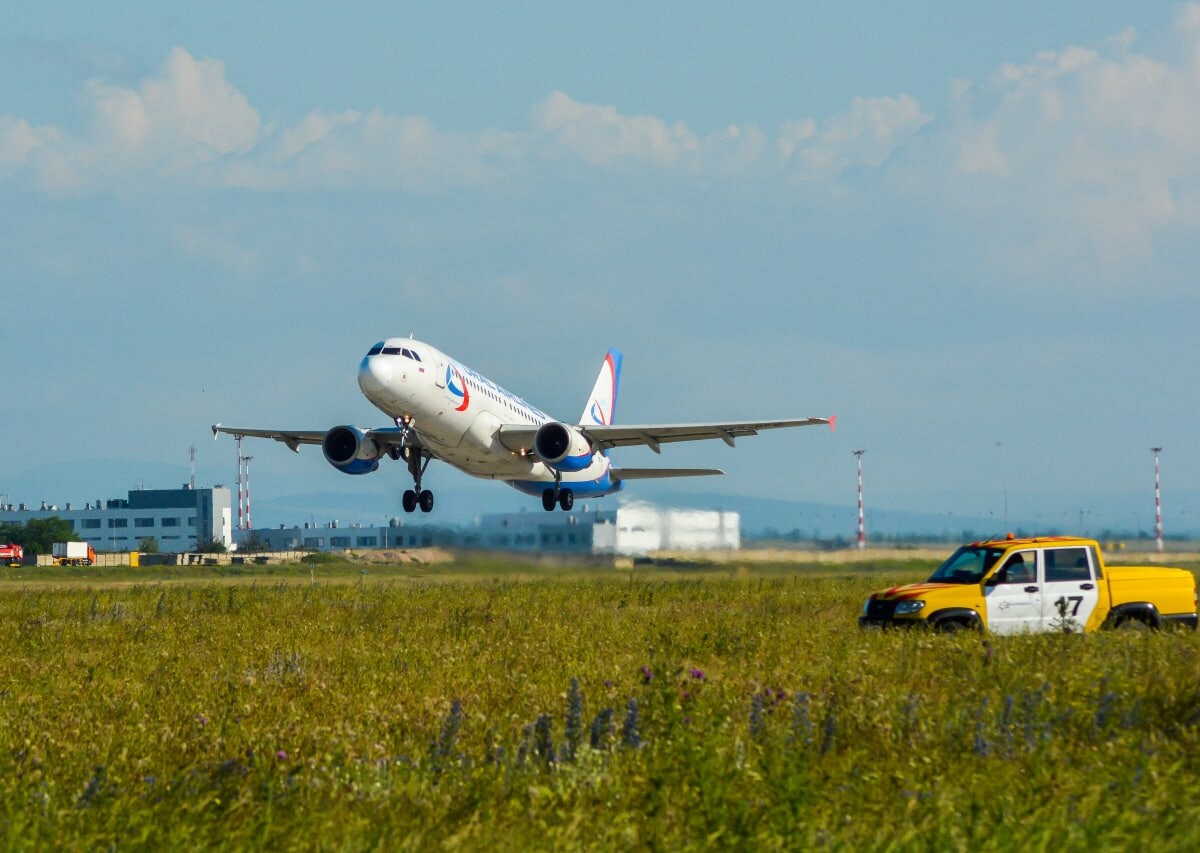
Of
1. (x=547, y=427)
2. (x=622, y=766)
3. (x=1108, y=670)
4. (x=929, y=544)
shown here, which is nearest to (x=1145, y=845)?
(x=622, y=766)

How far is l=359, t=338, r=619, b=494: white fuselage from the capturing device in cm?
3572

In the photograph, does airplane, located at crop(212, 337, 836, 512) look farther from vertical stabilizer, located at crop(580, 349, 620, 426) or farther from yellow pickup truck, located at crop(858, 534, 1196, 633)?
yellow pickup truck, located at crop(858, 534, 1196, 633)

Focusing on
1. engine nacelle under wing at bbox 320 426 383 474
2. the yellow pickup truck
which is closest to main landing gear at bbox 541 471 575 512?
engine nacelle under wing at bbox 320 426 383 474

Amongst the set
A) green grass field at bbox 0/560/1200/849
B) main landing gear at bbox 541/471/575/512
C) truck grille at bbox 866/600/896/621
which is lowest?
green grass field at bbox 0/560/1200/849

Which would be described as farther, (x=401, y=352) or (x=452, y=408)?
(x=452, y=408)

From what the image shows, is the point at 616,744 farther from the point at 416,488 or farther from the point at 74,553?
the point at 74,553

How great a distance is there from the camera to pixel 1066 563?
61.6 ft

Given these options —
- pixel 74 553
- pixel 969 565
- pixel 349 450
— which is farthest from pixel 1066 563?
pixel 74 553

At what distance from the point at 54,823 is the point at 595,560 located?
3160 centimetres

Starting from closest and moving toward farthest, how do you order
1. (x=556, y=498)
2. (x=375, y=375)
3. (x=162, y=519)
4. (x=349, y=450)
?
1. (x=375, y=375)
2. (x=349, y=450)
3. (x=556, y=498)
4. (x=162, y=519)

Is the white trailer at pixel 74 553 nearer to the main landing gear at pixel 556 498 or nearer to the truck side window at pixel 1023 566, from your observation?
the main landing gear at pixel 556 498

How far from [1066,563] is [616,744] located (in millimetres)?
11006

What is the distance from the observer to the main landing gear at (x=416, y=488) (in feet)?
141

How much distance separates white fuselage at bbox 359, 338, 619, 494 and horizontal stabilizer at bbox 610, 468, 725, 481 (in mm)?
3717
